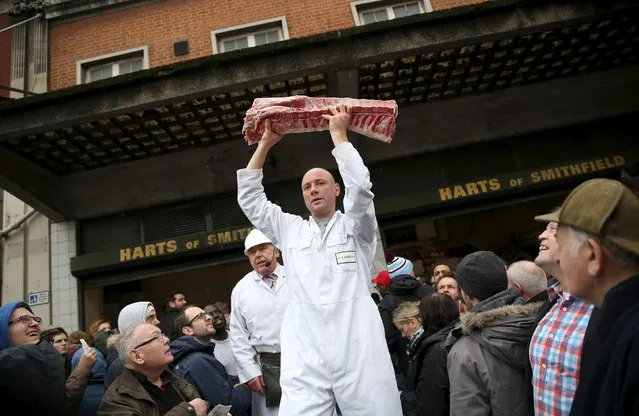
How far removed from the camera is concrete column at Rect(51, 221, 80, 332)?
9648 mm

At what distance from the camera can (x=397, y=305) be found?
4.86 m

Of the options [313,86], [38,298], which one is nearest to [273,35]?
[313,86]

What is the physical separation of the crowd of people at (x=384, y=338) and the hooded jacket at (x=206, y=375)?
0.01 metres

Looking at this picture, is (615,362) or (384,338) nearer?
(615,362)

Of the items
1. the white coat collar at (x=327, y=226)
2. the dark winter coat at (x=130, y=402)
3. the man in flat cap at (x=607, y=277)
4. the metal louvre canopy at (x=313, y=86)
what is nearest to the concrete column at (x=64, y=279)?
the metal louvre canopy at (x=313, y=86)

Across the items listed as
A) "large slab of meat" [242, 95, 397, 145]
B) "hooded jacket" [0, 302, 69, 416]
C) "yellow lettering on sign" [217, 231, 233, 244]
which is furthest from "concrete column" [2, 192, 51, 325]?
"large slab of meat" [242, 95, 397, 145]

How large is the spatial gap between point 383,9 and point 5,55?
9.18 meters

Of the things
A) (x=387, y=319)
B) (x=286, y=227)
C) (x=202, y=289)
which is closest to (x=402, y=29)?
(x=387, y=319)

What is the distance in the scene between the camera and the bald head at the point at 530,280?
10.2 feet

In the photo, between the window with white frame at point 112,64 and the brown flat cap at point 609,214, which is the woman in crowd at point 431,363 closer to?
the brown flat cap at point 609,214

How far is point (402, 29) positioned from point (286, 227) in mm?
5263

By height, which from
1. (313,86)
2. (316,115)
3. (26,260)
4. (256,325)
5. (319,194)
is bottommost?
(256,325)

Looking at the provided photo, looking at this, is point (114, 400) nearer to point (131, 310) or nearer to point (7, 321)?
point (7, 321)

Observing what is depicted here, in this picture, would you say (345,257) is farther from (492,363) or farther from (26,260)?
(26,260)
